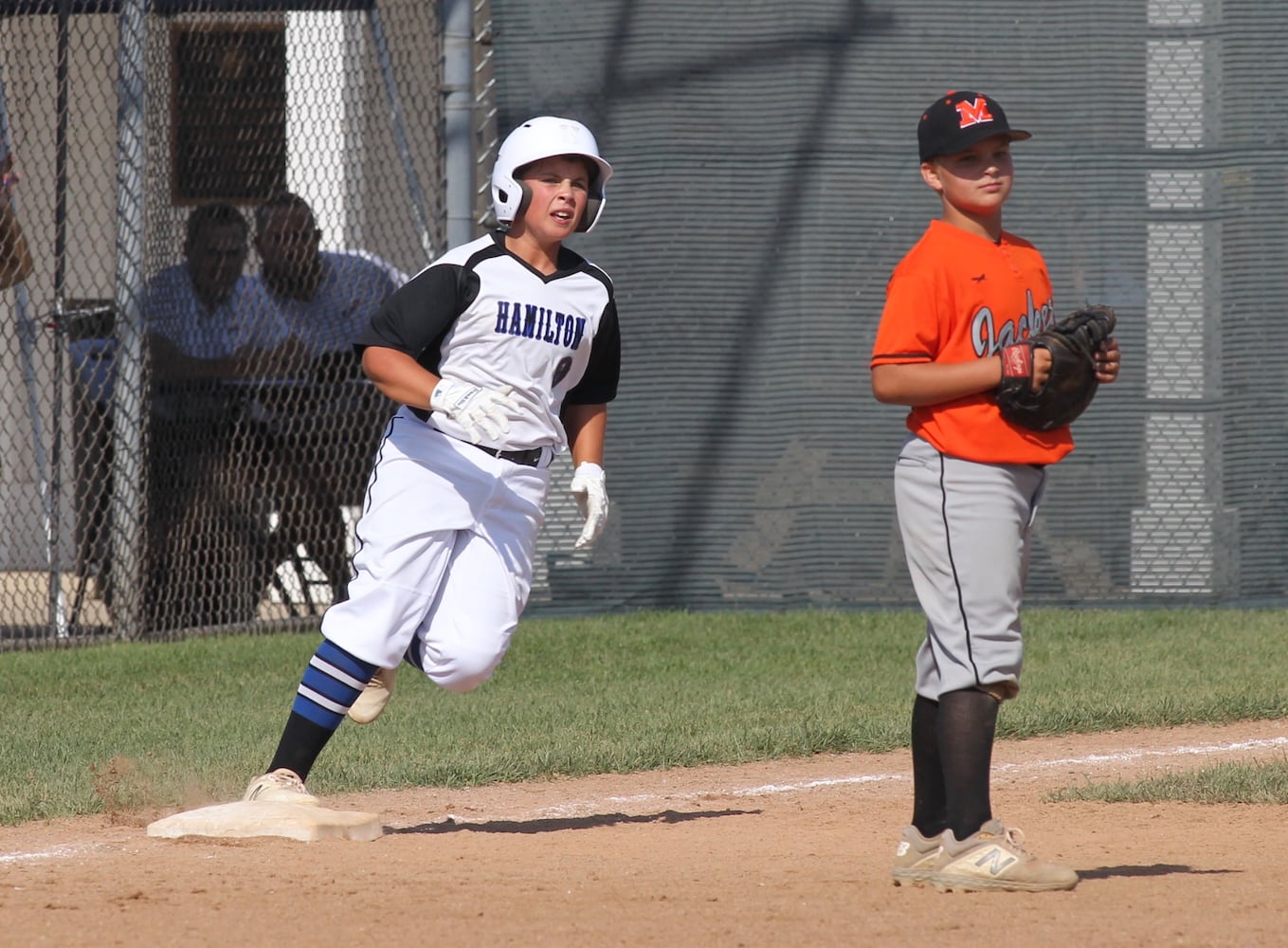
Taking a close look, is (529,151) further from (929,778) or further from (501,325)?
(929,778)

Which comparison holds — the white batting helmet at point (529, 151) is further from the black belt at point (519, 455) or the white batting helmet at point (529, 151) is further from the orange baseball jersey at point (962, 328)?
the orange baseball jersey at point (962, 328)

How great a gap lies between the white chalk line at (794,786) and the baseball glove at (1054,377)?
1842mm

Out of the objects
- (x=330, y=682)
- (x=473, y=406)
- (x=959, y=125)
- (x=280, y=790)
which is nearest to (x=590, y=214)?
(x=473, y=406)

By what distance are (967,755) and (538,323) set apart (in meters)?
1.58

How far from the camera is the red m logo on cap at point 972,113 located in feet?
12.8


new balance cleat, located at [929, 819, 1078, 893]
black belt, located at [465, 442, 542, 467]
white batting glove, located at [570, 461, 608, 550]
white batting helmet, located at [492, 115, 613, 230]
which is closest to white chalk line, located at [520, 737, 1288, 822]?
white batting glove, located at [570, 461, 608, 550]

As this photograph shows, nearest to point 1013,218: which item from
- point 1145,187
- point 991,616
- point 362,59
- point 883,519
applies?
point 1145,187

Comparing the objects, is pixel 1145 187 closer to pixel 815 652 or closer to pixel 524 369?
pixel 815 652

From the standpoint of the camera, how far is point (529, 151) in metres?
4.67

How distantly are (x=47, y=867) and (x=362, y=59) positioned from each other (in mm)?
6558

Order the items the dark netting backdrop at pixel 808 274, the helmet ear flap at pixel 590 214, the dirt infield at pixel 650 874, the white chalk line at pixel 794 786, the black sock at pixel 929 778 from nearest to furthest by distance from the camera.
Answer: the dirt infield at pixel 650 874, the black sock at pixel 929 778, the white chalk line at pixel 794 786, the helmet ear flap at pixel 590 214, the dark netting backdrop at pixel 808 274

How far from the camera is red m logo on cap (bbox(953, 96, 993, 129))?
390cm

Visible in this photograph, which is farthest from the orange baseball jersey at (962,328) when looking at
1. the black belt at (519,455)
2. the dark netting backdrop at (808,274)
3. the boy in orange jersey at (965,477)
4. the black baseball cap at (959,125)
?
the dark netting backdrop at (808,274)

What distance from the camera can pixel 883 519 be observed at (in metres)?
8.93
